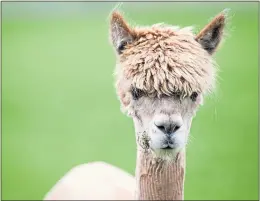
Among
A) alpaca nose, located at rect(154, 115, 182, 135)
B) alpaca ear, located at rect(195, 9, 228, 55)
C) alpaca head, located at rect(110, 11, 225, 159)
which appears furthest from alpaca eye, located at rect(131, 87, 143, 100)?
alpaca ear, located at rect(195, 9, 228, 55)

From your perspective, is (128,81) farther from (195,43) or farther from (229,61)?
(229,61)

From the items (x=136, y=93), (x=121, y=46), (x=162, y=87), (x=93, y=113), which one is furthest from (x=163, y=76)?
(x=93, y=113)

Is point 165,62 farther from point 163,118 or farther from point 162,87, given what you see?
point 163,118

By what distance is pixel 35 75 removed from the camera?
14320 mm

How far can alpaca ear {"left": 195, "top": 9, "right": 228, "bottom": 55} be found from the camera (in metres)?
2.71

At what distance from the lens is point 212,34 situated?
274cm

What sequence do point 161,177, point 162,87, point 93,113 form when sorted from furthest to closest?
point 93,113 → point 161,177 → point 162,87

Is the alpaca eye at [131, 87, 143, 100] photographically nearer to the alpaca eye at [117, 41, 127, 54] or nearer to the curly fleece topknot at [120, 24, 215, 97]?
the curly fleece topknot at [120, 24, 215, 97]

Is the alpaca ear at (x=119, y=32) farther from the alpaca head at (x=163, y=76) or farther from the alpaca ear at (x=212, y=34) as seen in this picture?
the alpaca ear at (x=212, y=34)

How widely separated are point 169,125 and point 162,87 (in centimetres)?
20

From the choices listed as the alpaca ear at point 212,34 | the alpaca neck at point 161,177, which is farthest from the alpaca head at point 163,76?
the alpaca neck at point 161,177

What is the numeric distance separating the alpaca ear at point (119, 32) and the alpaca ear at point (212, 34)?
332 mm

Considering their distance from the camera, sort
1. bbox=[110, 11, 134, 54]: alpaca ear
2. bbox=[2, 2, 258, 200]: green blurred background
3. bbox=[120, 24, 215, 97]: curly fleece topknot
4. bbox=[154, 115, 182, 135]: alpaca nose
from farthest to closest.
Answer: bbox=[2, 2, 258, 200]: green blurred background, bbox=[110, 11, 134, 54]: alpaca ear, bbox=[120, 24, 215, 97]: curly fleece topknot, bbox=[154, 115, 182, 135]: alpaca nose

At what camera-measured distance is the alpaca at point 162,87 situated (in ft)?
8.21
